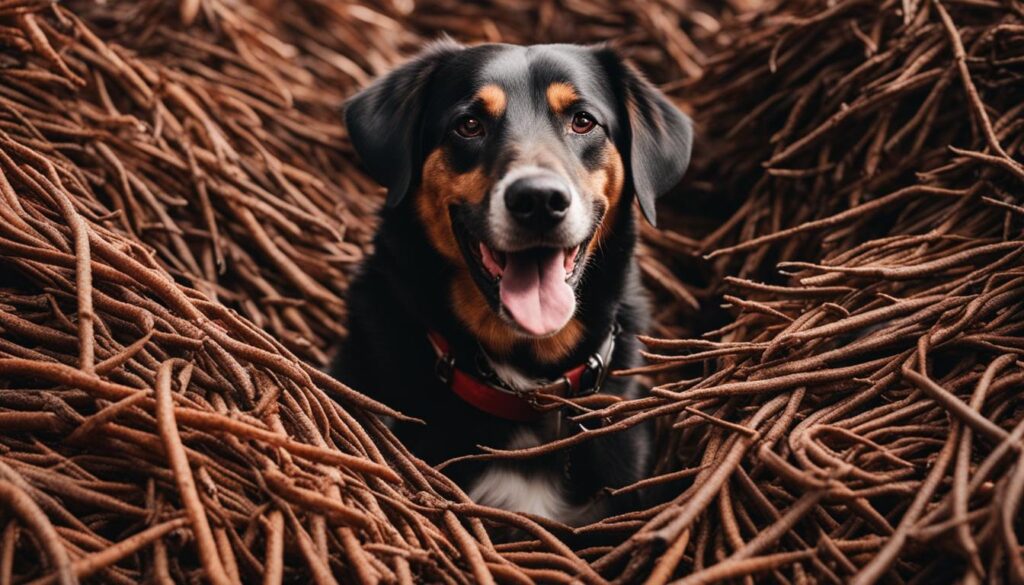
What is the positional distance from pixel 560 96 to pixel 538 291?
62 centimetres

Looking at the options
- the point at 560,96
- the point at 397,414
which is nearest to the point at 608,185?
the point at 560,96

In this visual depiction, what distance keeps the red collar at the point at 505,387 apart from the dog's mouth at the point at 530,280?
0.62ft

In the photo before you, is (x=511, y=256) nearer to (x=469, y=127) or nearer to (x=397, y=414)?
(x=469, y=127)

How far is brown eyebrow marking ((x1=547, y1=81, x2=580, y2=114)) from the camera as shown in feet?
8.57

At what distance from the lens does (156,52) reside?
3.39m

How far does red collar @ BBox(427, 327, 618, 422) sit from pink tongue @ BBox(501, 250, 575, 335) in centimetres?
19

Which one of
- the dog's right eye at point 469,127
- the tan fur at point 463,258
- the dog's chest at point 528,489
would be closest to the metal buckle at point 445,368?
the tan fur at point 463,258

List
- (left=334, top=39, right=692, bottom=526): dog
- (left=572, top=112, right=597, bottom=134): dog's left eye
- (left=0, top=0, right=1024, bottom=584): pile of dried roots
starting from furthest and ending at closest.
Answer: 1. (left=572, top=112, right=597, bottom=134): dog's left eye
2. (left=334, top=39, right=692, bottom=526): dog
3. (left=0, top=0, right=1024, bottom=584): pile of dried roots

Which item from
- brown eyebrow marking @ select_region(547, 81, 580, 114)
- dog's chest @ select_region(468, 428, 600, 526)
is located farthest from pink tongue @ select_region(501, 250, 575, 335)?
brown eyebrow marking @ select_region(547, 81, 580, 114)

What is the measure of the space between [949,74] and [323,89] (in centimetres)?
242

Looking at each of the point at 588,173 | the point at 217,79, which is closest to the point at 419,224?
the point at 588,173

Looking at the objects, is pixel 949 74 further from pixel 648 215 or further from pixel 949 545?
pixel 949 545

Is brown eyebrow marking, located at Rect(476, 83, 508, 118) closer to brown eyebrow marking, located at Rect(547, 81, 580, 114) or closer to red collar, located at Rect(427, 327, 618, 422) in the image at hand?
brown eyebrow marking, located at Rect(547, 81, 580, 114)

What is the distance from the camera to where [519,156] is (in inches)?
94.2
